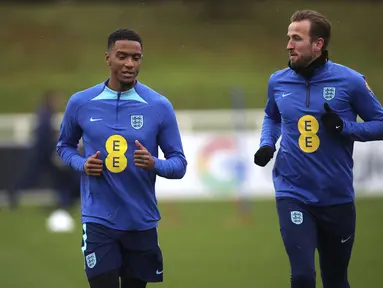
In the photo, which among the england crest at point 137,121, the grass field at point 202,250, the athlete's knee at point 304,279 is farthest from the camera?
the grass field at point 202,250

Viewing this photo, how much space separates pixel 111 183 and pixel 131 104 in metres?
0.56

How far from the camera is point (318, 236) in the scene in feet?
22.5

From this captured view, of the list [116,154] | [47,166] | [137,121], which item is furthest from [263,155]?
[47,166]

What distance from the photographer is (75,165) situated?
6367mm

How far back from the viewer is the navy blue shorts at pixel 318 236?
6.53 m

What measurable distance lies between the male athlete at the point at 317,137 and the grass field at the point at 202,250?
300cm

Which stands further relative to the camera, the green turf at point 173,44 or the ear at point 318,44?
the green turf at point 173,44

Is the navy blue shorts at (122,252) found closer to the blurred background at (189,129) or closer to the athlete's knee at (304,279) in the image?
the athlete's knee at (304,279)

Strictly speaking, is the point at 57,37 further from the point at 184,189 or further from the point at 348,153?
the point at 348,153

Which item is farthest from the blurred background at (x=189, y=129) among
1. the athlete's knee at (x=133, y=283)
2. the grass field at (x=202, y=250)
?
the athlete's knee at (x=133, y=283)

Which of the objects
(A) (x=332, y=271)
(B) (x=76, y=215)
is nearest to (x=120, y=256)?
(A) (x=332, y=271)

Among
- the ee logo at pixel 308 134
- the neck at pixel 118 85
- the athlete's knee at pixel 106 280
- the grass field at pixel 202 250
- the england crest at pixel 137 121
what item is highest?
the neck at pixel 118 85

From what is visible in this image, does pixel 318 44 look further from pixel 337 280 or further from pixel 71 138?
pixel 71 138

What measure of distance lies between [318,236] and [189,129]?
35.0 ft
